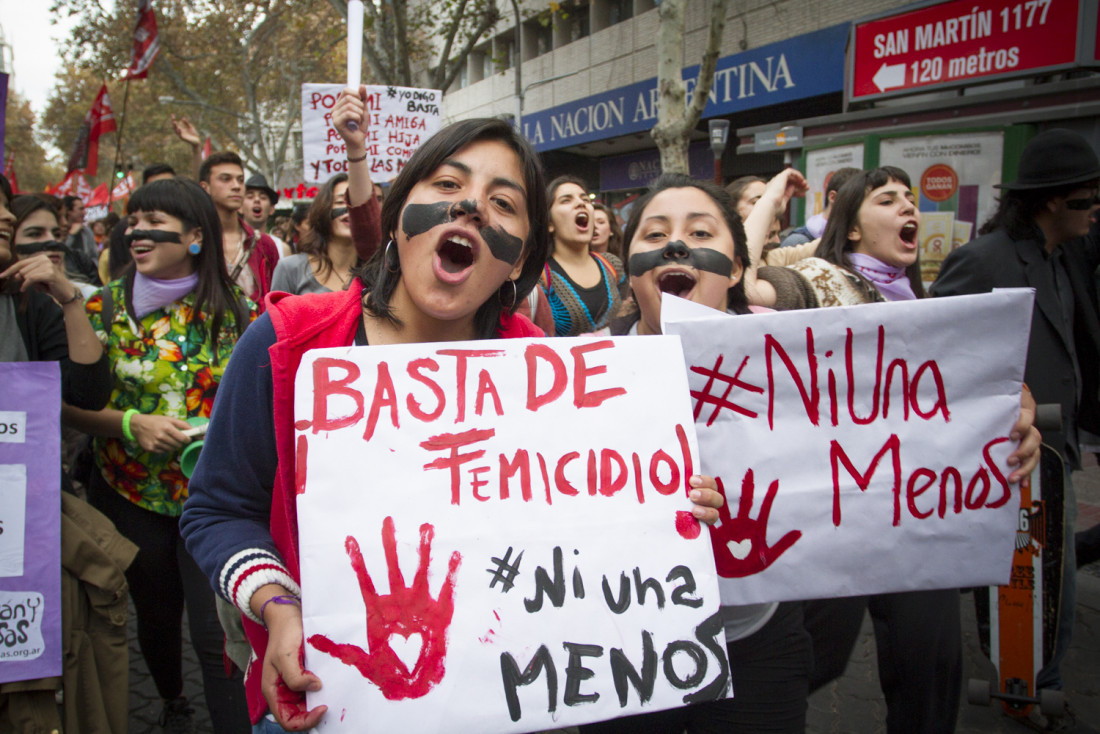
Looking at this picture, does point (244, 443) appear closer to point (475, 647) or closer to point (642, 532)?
point (475, 647)

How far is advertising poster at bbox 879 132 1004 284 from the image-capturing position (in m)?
7.48

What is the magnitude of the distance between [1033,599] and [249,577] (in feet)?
9.21

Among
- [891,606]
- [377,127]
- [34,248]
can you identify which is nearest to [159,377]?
[34,248]

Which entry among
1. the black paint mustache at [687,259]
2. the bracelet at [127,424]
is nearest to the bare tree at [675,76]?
the black paint mustache at [687,259]

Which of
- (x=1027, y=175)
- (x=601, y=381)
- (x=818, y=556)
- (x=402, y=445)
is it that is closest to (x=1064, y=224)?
(x=1027, y=175)

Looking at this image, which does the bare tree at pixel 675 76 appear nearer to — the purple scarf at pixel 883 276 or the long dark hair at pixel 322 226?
the long dark hair at pixel 322 226

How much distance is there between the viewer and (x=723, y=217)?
7.41 ft

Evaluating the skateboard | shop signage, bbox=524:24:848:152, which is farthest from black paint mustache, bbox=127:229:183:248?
shop signage, bbox=524:24:848:152

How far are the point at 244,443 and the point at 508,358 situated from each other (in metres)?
0.53

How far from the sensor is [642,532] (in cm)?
142

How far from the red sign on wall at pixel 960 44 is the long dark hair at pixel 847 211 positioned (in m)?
6.79

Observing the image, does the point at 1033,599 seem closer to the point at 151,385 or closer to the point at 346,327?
the point at 346,327

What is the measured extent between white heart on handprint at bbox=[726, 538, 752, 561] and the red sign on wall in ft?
28.8

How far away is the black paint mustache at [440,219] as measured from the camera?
5.36ft
